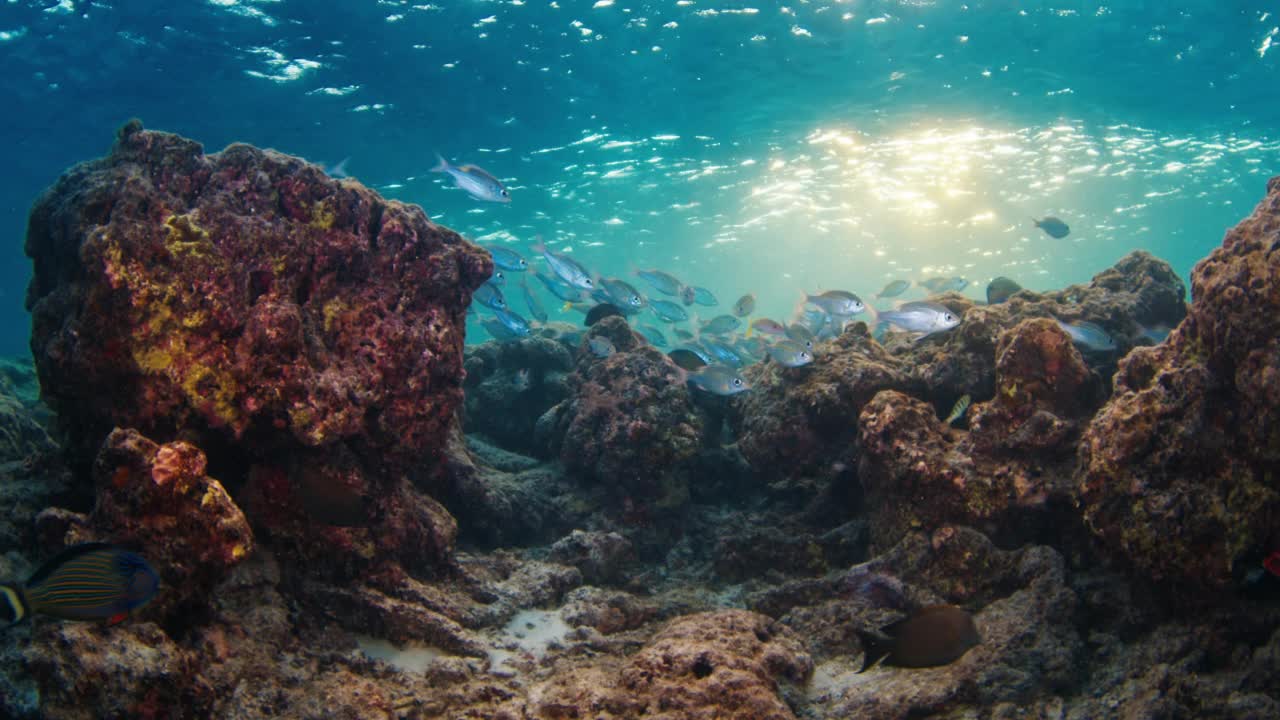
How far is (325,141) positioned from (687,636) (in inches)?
764

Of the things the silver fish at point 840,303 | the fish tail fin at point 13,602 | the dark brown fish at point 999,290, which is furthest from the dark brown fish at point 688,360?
the fish tail fin at point 13,602

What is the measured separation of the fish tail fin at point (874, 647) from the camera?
3.15m

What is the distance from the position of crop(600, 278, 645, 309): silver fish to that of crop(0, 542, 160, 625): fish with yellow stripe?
6.74 metres

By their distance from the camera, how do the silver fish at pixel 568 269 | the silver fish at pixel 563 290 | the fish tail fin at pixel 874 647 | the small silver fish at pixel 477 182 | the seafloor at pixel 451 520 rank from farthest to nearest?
the silver fish at pixel 563 290 < the silver fish at pixel 568 269 < the small silver fish at pixel 477 182 < the fish tail fin at pixel 874 647 < the seafloor at pixel 451 520

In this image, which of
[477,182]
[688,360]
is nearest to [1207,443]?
[688,360]

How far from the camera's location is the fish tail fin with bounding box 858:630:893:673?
315cm

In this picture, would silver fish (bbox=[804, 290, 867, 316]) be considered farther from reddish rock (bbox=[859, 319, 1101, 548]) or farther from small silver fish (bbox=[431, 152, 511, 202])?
small silver fish (bbox=[431, 152, 511, 202])

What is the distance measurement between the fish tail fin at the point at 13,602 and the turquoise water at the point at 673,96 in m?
5.87

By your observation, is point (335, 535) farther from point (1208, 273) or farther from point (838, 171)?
point (838, 171)

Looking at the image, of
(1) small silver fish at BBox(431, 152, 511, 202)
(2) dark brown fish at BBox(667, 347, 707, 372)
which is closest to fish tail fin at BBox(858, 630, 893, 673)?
(2) dark brown fish at BBox(667, 347, 707, 372)

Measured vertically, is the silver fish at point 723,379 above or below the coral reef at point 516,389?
above

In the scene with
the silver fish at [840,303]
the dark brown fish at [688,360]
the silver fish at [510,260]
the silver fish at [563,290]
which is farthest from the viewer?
the silver fish at [563,290]

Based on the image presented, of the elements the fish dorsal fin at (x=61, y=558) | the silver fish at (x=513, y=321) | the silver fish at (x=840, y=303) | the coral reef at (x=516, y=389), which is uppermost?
the silver fish at (x=840, y=303)

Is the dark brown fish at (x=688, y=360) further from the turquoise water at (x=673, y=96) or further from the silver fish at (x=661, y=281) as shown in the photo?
the silver fish at (x=661, y=281)
